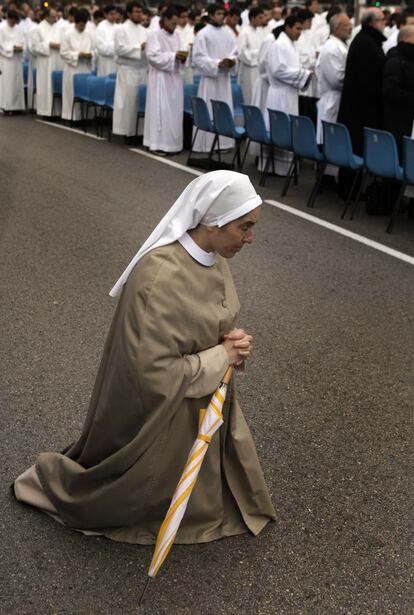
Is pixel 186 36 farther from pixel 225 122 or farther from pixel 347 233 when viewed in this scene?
pixel 347 233

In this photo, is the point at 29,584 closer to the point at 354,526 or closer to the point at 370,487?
the point at 354,526

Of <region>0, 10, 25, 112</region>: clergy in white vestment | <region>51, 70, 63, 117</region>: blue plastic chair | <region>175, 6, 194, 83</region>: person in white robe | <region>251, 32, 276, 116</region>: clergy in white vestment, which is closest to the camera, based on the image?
<region>251, 32, 276, 116</region>: clergy in white vestment

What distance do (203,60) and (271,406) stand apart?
9846 millimetres

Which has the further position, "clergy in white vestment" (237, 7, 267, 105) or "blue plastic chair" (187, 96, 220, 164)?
"clergy in white vestment" (237, 7, 267, 105)

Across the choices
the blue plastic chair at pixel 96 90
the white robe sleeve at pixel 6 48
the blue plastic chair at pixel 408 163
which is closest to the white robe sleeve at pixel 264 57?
the blue plastic chair at pixel 96 90

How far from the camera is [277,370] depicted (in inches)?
221

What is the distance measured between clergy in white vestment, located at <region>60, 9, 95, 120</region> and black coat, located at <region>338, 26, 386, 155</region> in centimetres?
772

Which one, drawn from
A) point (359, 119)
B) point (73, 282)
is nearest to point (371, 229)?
point (359, 119)

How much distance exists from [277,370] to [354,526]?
1729 millimetres

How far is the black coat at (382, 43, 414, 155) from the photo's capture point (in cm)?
955

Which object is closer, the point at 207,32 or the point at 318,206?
the point at 318,206

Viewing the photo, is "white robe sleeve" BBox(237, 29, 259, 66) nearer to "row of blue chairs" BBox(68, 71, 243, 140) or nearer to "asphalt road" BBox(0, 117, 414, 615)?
"row of blue chairs" BBox(68, 71, 243, 140)

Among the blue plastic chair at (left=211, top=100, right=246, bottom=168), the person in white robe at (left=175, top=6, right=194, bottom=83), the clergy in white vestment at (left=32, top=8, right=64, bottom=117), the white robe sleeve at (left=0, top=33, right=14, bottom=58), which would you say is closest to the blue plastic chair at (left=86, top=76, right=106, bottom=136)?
the person in white robe at (left=175, top=6, right=194, bottom=83)


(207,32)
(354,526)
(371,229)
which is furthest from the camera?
(207,32)
